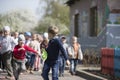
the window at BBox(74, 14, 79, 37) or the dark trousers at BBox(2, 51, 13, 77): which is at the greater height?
the window at BBox(74, 14, 79, 37)

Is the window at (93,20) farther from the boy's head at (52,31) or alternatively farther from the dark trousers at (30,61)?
the boy's head at (52,31)

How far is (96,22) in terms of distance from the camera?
27484mm

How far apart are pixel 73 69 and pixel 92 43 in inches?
276

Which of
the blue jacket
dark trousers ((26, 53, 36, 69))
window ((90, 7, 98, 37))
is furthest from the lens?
window ((90, 7, 98, 37))

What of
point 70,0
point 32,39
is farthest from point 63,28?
point 32,39

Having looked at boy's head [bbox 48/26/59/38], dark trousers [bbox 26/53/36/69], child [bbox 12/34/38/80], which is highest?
boy's head [bbox 48/26/59/38]

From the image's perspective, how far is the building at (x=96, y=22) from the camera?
2161cm

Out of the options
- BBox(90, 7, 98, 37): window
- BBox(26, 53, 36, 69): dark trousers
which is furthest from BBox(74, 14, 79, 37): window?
BBox(26, 53, 36, 69): dark trousers

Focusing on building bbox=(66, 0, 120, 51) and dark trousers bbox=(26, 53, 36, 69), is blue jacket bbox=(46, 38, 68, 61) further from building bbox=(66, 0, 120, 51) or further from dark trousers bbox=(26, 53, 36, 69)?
building bbox=(66, 0, 120, 51)

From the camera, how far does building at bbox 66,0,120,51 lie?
70.9 feet

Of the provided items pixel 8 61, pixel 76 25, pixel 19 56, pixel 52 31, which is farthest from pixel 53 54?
pixel 76 25

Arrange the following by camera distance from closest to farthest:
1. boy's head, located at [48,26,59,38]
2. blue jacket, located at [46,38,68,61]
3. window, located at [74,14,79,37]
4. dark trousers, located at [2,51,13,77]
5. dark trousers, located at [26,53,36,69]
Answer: boy's head, located at [48,26,59,38]
blue jacket, located at [46,38,68,61]
dark trousers, located at [2,51,13,77]
dark trousers, located at [26,53,36,69]
window, located at [74,14,79,37]

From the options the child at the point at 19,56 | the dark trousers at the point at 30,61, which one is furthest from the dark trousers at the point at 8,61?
the dark trousers at the point at 30,61

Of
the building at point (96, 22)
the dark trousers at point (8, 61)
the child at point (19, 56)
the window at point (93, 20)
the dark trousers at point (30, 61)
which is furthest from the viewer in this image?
the window at point (93, 20)
